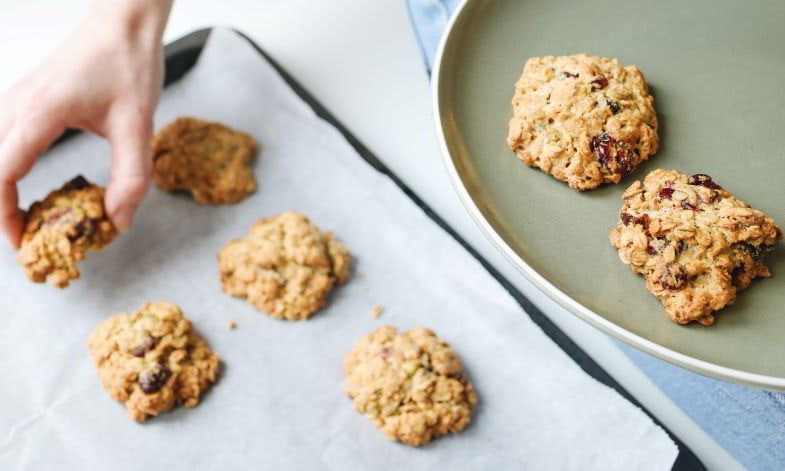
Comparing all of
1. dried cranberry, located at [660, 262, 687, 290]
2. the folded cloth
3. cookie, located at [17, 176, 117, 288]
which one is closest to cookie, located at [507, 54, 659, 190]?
dried cranberry, located at [660, 262, 687, 290]

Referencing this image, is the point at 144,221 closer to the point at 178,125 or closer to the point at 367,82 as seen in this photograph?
the point at 178,125

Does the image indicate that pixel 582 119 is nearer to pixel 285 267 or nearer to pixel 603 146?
pixel 603 146

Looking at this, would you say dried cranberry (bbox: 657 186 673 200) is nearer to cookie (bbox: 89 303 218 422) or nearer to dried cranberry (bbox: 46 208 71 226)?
cookie (bbox: 89 303 218 422)

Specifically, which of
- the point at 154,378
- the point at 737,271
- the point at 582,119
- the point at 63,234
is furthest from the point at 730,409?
the point at 63,234

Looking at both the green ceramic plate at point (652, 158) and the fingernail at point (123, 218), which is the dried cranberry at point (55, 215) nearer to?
the fingernail at point (123, 218)

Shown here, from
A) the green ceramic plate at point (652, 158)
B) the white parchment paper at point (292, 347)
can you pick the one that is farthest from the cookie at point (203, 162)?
the green ceramic plate at point (652, 158)

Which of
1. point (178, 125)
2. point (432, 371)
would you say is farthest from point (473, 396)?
point (178, 125)
